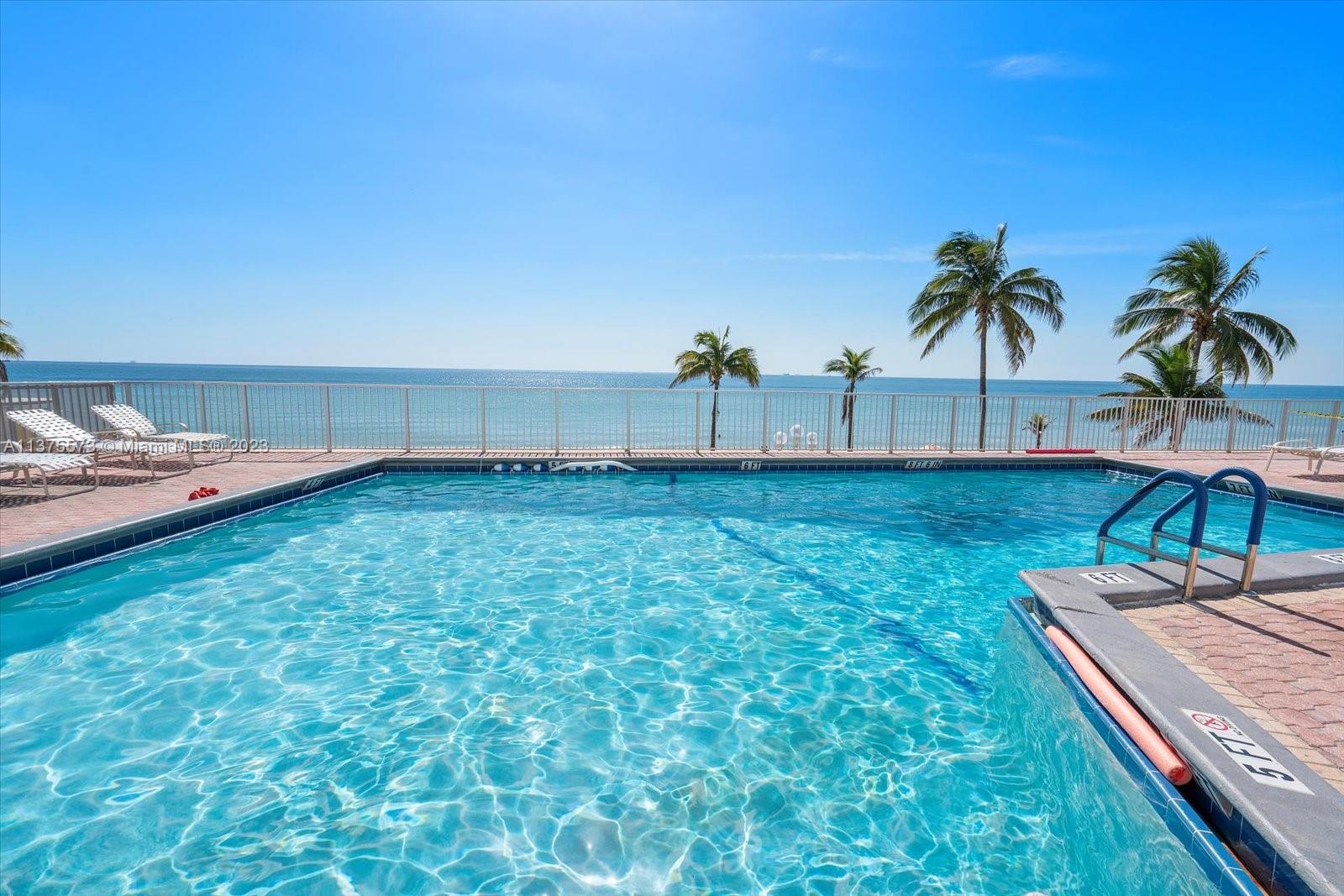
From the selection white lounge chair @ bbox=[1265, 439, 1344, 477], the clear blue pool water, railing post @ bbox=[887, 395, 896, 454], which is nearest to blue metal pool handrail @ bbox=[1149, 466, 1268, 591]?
A: the clear blue pool water

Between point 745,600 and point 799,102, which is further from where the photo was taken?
point 799,102

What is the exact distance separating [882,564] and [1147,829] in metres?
3.88

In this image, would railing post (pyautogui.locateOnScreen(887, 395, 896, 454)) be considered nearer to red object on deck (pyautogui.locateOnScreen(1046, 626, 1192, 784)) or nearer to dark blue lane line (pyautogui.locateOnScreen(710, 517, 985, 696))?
dark blue lane line (pyautogui.locateOnScreen(710, 517, 985, 696))

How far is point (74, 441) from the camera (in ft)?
26.0

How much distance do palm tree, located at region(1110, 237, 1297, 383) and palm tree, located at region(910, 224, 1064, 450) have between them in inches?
166

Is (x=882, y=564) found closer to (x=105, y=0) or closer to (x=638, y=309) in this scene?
(x=105, y=0)

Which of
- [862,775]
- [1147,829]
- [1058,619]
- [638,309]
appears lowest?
[862,775]

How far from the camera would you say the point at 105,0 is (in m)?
7.76

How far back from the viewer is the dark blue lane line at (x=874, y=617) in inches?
155

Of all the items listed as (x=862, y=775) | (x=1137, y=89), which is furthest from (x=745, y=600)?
(x=1137, y=89)

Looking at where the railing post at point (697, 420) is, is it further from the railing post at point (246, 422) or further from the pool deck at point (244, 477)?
the railing post at point (246, 422)

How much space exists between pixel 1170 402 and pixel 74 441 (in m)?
21.5

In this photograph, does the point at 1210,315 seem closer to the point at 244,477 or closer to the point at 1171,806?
the point at 1171,806

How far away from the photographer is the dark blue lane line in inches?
155
